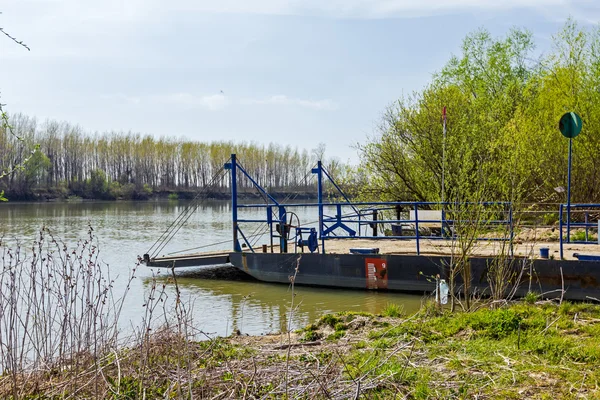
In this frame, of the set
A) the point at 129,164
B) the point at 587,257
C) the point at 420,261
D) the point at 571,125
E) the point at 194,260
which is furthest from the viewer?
the point at 129,164

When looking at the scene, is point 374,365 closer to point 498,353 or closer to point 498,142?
point 498,353

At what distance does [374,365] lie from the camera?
6.44 m

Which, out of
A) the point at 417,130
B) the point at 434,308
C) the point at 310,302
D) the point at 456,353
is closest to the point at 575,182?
the point at 417,130

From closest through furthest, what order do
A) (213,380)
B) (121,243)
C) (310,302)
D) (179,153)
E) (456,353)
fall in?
(213,380)
(456,353)
(310,302)
(121,243)
(179,153)

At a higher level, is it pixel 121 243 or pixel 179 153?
pixel 179 153

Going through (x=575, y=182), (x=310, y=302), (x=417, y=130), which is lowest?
(x=310, y=302)

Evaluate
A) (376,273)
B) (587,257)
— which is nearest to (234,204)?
(376,273)

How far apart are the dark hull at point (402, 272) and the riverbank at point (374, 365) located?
174 inches

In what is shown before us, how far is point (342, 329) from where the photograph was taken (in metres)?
9.31

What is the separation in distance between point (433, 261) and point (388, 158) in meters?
10.4

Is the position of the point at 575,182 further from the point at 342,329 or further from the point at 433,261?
the point at 342,329

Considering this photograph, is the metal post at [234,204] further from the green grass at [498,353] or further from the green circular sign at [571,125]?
the green grass at [498,353]

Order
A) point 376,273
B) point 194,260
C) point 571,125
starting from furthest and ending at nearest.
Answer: point 194,260 < point 376,273 < point 571,125

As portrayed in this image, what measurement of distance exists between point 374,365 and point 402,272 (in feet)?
28.6
